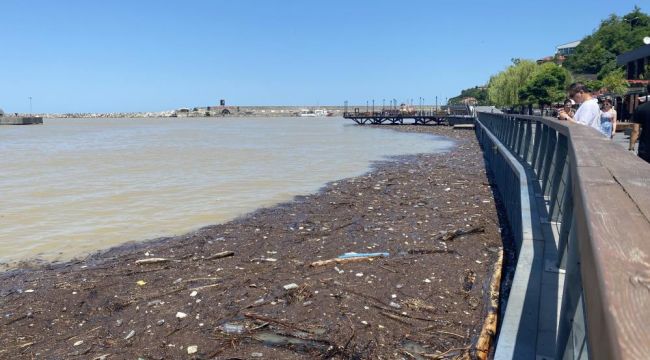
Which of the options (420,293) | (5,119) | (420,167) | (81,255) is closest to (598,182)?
(420,293)

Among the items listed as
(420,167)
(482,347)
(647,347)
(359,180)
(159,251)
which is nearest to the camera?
(647,347)

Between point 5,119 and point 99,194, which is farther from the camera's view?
point 5,119

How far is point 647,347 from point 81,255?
8.42 meters

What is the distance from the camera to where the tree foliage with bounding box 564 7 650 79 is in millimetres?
89500

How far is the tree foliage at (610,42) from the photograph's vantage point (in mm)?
89500

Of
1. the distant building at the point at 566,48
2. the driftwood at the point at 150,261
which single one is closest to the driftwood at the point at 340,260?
the driftwood at the point at 150,261

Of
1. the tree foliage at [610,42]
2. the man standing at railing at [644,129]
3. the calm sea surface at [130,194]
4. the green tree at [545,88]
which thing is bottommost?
the calm sea surface at [130,194]

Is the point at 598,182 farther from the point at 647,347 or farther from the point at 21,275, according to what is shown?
the point at 21,275

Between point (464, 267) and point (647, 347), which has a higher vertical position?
point (647, 347)

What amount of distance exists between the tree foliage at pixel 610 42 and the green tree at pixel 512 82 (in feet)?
67.9

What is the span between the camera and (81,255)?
7945 mm

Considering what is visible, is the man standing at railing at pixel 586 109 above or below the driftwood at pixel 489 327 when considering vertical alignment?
above

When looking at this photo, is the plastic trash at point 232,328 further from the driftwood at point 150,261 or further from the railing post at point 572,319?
the railing post at point 572,319

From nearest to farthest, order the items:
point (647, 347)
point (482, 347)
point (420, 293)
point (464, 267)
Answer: point (647, 347)
point (482, 347)
point (420, 293)
point (464, 267)
